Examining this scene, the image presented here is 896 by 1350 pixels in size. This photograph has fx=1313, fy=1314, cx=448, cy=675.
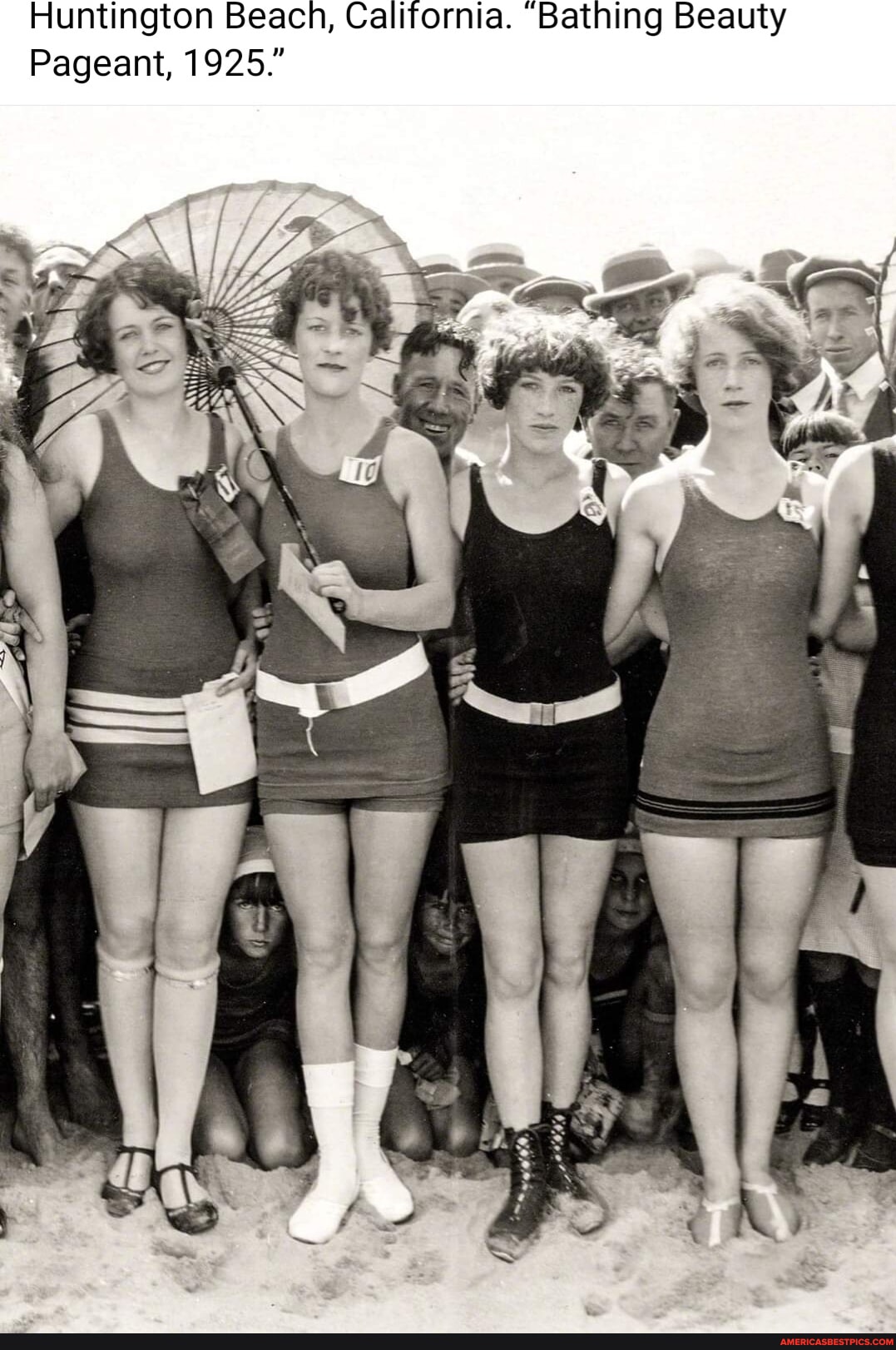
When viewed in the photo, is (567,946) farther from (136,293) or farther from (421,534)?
(136,293)

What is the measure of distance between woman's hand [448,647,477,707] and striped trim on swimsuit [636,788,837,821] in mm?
528

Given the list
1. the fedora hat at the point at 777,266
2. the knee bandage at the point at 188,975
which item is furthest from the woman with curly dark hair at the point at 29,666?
the fedora hat at the point at 777,266

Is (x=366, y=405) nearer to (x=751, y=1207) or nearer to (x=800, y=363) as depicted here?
(x=800, y=363)

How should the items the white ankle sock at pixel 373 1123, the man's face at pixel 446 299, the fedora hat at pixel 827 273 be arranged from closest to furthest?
1. the white ankle sock at pixel 373 1123
2. the fedora hat at pixel 827 273
3. the man's face at pixel 446 299

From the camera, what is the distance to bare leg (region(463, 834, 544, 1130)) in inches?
118

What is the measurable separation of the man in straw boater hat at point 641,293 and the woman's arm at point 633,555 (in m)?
0.60

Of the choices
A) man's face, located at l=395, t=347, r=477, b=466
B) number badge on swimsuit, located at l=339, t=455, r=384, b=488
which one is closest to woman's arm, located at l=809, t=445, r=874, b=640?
man's face, located at l=395, t=347, r=477, b=466

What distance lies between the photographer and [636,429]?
3.37 metres

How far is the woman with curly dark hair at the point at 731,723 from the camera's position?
9.37 feet

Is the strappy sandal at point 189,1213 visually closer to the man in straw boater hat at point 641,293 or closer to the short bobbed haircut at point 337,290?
the short bobbed haircut at point 337,290

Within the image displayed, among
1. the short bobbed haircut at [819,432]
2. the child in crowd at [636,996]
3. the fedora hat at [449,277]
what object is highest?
the fedora hat at [449,277]

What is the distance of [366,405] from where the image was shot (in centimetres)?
311

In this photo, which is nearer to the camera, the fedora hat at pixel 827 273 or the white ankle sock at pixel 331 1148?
the white ankle sock at pixel 331 1148

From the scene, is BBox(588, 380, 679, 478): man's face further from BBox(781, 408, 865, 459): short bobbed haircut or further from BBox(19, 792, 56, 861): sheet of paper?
BBox(19, 792, 56, 861): sheet of paper
